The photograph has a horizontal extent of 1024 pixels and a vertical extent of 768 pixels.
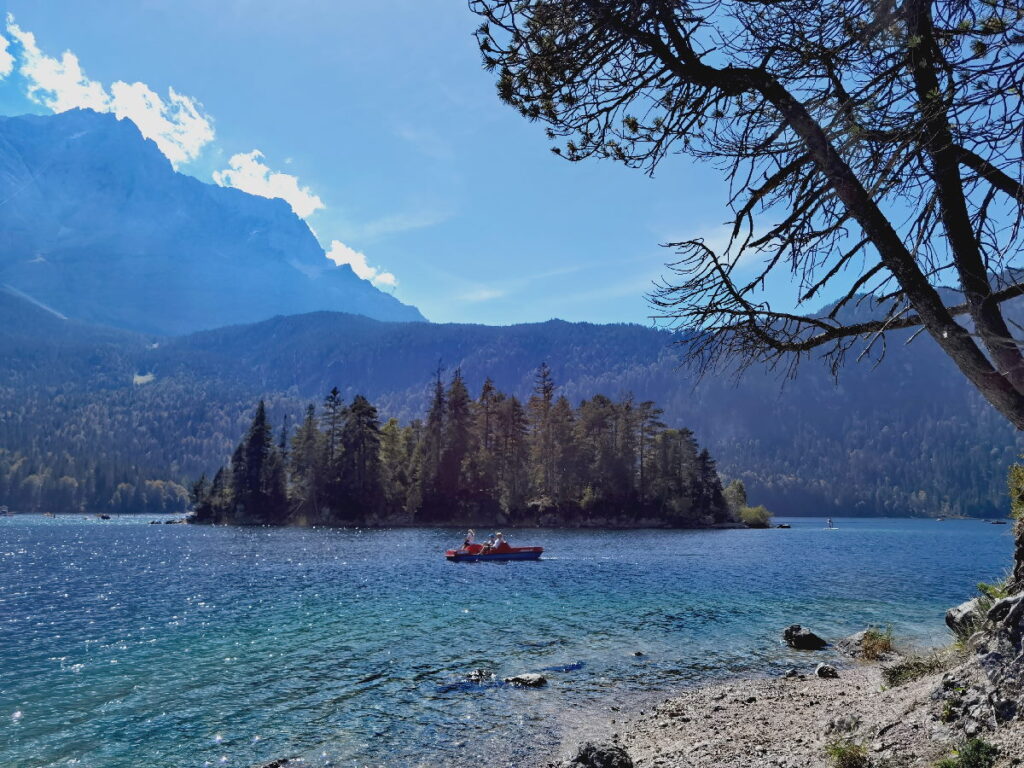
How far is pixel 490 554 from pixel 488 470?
50361mm

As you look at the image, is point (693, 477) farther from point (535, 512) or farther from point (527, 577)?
point (527, 577)

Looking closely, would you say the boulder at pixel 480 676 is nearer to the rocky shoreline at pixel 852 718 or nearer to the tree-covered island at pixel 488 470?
the rocky shoreline at pixel 852 718

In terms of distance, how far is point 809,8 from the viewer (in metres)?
5.63

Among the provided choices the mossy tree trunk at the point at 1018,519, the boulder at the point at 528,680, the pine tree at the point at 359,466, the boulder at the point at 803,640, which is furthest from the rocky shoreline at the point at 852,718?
the pine tree at the point at 359,466

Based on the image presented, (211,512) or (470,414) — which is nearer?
(470,414)

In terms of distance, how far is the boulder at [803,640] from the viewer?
19.8 m

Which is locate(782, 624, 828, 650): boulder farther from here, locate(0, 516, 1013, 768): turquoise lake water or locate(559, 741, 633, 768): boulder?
locate(559, 741, 633, 768): boulder

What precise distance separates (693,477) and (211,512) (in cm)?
8451

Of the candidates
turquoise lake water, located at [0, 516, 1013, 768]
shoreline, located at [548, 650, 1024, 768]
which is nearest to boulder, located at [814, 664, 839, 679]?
shoreline, located at [548, 650, 1024, 768]

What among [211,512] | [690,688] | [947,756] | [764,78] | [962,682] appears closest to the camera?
[764,78]

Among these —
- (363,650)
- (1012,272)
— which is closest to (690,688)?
(363,650)

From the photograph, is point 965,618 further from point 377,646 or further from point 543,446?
point 543,446

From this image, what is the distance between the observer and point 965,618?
13789 mm

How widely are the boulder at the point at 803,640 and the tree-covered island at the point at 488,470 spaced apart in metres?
75.1
